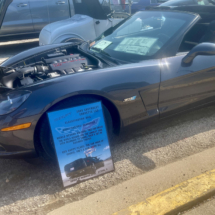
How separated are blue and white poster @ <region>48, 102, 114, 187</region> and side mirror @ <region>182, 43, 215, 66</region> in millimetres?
1077

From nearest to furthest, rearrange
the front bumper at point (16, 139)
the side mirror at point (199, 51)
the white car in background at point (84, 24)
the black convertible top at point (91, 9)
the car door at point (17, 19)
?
the front bumper at point (16, 139) < the side mirror at point (199, 51) < the white car in background at point (84, 24) < the black convertible top at point (91, 9) < the car door at point (17, 19)

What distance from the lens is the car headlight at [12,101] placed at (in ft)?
6.19

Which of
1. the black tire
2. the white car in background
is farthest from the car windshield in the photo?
the white car in background

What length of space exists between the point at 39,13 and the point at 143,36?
5.25 metres

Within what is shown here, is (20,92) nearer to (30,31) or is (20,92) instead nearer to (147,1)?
(30,31)

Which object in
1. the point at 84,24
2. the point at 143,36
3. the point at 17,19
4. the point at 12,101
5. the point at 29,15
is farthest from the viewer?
the point at 29,15

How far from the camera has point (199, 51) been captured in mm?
2314

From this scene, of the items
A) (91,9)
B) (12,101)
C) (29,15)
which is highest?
(91,9)

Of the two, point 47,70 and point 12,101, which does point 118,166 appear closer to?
point 12,101

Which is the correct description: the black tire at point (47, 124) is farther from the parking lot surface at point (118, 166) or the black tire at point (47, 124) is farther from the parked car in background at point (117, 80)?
the parking lot surface at point (118, 166)

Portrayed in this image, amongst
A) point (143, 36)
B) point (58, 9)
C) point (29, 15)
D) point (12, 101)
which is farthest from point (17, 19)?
point (12, 101)

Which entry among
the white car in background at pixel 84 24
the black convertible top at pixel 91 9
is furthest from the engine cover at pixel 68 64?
the black convertible top at pixel 91 9

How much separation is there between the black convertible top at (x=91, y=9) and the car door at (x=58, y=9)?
4.25 ft

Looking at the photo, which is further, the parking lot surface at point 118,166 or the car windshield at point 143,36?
the car windshield at point 143,36
